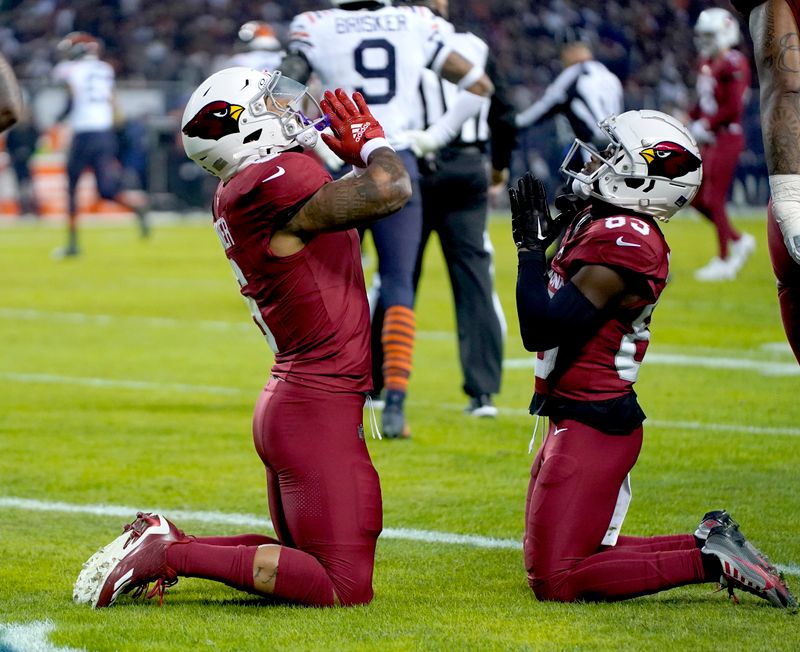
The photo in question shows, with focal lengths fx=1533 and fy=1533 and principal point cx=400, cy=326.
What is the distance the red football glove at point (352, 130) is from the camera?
13.5 ft

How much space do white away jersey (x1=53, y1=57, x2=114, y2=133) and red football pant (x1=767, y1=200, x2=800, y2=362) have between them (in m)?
13.3

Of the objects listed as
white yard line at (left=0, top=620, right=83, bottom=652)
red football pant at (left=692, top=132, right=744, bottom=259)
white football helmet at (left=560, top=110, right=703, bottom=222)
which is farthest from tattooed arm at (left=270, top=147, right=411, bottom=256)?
red football pant at (left=692, top=132, right=744, bottom=259)

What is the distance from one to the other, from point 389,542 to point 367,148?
1.50 metres

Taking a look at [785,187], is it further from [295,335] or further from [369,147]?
[295,335]

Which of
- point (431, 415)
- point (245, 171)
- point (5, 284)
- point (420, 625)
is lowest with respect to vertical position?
point (5, 284)

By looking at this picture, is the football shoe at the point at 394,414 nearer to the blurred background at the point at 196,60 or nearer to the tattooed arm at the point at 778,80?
the tattooed arm at the point at 778,80

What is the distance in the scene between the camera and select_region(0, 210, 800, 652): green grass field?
382 centimetres

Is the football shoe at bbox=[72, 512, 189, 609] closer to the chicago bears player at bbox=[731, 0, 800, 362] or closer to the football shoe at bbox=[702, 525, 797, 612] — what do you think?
the football shoe at bbox=[702, 525, 797, 612]

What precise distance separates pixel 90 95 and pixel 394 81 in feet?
35.0

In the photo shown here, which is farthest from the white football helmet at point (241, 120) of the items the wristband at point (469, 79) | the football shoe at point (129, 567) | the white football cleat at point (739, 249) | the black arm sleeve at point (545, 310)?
the white football cleat at point (739, 249)

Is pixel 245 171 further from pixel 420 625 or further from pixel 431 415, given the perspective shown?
pixel 431 415

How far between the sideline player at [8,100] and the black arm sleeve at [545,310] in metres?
1.37

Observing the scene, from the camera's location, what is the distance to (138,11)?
97.7ft

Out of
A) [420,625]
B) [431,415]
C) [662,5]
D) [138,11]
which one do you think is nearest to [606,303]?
[420,625]
